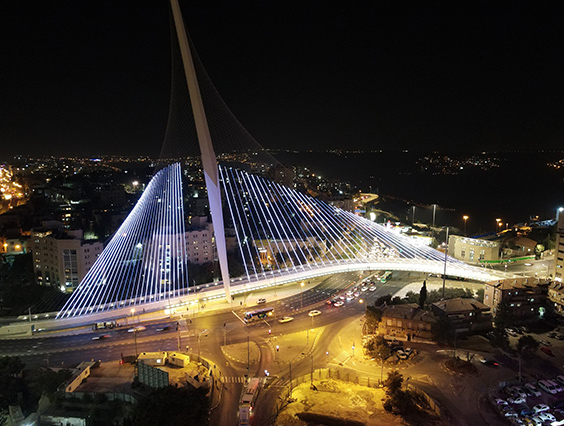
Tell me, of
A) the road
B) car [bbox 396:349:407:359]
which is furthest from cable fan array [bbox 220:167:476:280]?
car [bbox 396:349:407:359]

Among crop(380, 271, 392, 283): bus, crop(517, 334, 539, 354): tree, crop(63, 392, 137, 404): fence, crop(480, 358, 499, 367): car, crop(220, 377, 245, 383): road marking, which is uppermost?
crop(517, 334, 539, 354): tree

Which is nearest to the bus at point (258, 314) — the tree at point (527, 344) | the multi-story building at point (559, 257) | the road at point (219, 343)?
the road at point (219, 343)

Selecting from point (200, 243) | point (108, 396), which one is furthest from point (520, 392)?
point (200, 243)

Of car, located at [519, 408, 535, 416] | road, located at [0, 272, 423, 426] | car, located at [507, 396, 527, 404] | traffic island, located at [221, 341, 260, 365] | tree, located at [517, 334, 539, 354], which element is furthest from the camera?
tree, located at [517, 334, 539, 354]

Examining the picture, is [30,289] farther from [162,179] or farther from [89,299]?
[162,179]

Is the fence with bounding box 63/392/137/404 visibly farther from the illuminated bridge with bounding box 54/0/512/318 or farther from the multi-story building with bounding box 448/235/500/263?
the multi-story building with bounding box 448/235/500/263

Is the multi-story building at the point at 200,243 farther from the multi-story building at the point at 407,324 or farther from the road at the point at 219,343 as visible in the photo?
the multi-story building at the point at 407,324

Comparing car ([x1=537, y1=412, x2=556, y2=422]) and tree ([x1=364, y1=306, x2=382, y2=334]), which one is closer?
car ([x1=537, y1=412, x2=556, y2=422])

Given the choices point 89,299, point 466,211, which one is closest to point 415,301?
point 89,299
